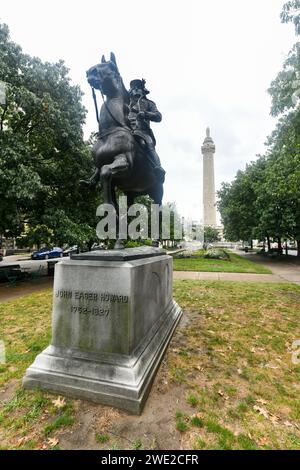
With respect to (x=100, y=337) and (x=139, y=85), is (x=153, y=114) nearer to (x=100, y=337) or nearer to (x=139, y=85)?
(x=139, y=85)

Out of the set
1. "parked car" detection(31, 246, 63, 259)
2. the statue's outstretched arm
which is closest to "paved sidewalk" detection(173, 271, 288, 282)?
the statue's outstretched arm

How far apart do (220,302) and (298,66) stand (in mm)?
7527

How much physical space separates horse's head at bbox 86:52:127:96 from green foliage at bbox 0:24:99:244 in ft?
22.2

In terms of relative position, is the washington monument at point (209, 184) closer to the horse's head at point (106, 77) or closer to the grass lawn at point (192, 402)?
the grass lawn at point (192, 402)

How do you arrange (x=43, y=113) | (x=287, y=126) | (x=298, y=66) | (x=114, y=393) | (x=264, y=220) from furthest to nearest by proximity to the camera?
(x=264, y=220), (x=43, y=113), (x=287, y=126), (x=298, y=66), (x=114, y=393)

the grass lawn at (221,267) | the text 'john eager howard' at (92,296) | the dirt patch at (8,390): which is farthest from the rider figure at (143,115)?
the grass lawn at (221,267)

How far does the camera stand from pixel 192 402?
297 cm

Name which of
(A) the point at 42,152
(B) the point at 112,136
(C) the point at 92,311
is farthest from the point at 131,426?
(A) the point at 42,152

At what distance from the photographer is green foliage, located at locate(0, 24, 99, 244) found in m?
10.1

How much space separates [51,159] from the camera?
1264cm

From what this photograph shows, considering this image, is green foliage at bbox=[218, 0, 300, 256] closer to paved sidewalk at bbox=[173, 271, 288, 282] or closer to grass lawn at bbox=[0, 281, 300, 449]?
paved sidewalk at bbox=[173, 271, 288, 282]

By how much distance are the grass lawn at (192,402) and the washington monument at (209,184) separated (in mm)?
76208

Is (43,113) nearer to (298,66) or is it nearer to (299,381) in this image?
(298,66)
